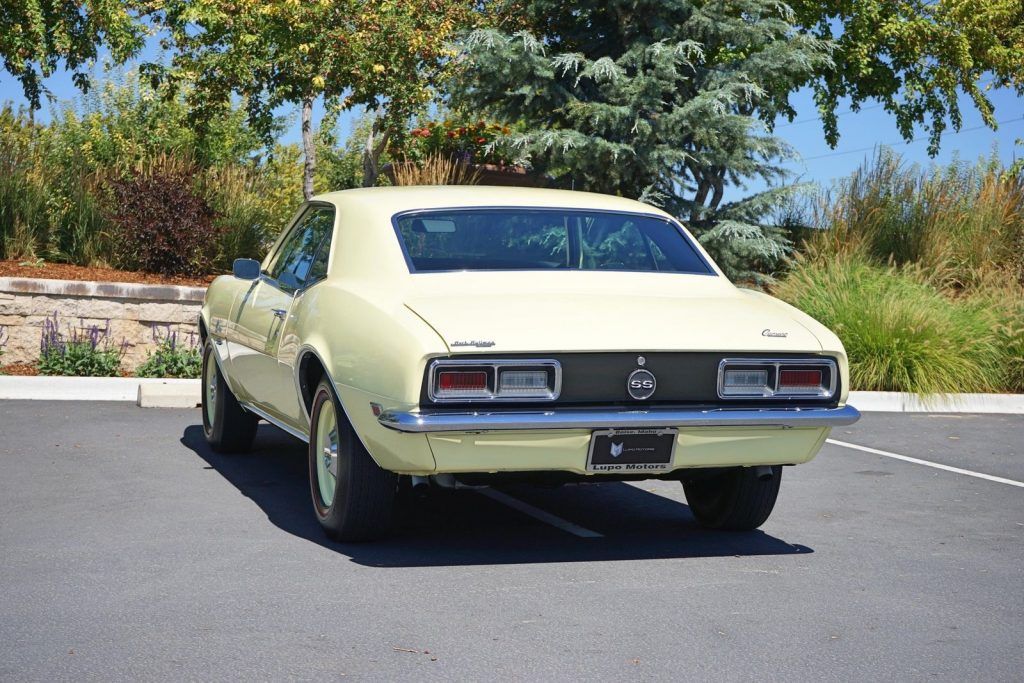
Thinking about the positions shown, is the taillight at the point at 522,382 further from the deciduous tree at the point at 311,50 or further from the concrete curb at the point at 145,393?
the deciduous tree at the point at 311,50

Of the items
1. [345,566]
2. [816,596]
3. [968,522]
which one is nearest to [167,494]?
[345,566]

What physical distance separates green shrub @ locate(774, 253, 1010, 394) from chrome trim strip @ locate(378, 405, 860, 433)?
7.75m

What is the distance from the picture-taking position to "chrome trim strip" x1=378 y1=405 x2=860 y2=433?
5215 millimetres

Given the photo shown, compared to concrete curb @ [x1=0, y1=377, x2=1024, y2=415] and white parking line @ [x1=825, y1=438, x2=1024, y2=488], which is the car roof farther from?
concrete curb @ [x1=0, y1=377, x2=1024, y2=415]

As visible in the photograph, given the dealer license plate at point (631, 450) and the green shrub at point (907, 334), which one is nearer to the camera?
the dealer license plate at point (631, 450)

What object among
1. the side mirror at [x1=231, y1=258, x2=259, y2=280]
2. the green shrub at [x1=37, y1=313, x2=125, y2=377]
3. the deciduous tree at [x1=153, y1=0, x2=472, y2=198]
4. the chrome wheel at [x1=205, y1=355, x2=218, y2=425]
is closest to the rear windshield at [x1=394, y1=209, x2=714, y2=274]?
the side mirror at [x1=231, y1=258, x2=259, y2=280]

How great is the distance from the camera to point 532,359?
5.32 m

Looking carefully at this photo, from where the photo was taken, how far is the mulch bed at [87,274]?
538 inches

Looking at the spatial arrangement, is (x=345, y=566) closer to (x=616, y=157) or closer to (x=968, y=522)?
(x=968, y=522)

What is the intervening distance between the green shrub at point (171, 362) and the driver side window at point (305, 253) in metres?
5.29

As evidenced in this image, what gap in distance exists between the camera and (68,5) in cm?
1620

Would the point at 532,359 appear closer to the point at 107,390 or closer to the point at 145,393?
the point at 145,393

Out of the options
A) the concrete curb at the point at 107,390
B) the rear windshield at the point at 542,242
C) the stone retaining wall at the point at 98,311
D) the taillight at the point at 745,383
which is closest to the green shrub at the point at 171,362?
the stone retaining wall at the point at 98,311

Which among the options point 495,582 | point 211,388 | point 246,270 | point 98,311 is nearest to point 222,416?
point 211,388
